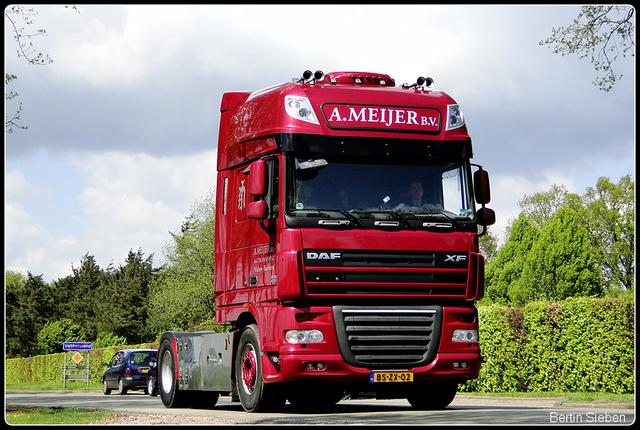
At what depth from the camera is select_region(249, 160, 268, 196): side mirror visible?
1192cm

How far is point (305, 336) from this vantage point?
11.7 meters

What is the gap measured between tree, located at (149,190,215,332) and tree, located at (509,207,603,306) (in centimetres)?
1996

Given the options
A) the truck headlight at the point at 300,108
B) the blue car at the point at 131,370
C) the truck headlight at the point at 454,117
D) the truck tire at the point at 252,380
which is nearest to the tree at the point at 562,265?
the blue car at the point at 131,370

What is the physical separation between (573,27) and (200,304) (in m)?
A: 44.5

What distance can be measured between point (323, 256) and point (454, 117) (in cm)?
301

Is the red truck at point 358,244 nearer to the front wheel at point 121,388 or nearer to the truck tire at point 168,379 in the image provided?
the truck tire at point 168,379

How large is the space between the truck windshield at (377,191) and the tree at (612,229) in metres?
50.7

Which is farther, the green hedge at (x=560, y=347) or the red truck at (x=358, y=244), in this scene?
the green hedge at (x=560, y=347)

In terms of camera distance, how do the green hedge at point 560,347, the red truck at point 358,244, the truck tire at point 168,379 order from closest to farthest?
the red truck at point 358,244 → the truck tire at point 168,379 → the green hedge at point 560,347

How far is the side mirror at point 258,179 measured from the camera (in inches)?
469

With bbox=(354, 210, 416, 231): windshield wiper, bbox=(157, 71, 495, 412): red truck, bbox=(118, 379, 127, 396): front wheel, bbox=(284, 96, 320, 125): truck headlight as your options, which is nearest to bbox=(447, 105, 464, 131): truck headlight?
bbox=(157, 71, 495, 412): red truck

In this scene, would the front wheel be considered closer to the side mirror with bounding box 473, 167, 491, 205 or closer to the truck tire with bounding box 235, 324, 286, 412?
the truck tire with bounding box 235, 324, 286, 412

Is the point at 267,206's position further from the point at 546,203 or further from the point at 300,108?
the point at 546,203

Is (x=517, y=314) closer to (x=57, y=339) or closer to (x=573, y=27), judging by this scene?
(x=573, y=27)
